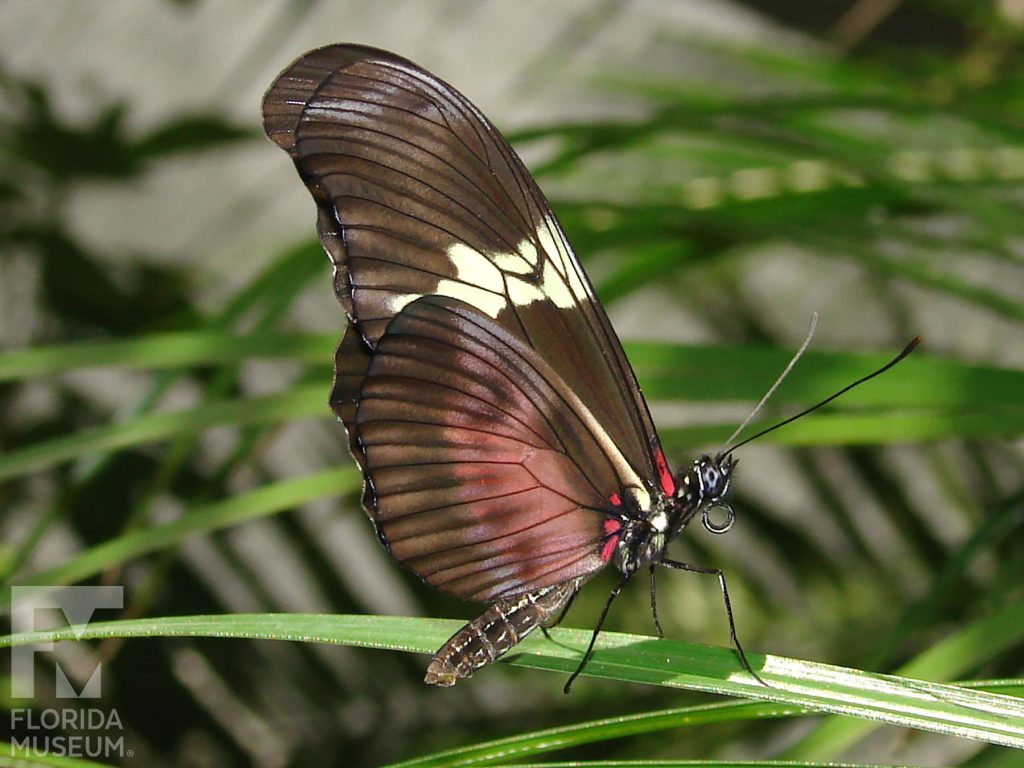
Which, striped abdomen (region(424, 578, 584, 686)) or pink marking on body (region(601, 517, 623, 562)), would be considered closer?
striped abdomen (region(424, 578, 584, 686))

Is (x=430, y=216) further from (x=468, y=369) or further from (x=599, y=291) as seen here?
(x=599, y=291)

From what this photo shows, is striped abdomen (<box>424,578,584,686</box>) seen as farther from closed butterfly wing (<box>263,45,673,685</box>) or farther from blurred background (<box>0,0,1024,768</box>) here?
blurred background (<box>0,0,1024,768</box>)

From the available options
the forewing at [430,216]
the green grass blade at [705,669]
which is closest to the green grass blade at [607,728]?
the green grass blade at [705,669]

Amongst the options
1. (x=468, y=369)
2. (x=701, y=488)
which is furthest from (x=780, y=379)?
(x=468, y=369)

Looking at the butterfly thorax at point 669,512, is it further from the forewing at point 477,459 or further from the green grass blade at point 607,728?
the green grass blade at point 607,728

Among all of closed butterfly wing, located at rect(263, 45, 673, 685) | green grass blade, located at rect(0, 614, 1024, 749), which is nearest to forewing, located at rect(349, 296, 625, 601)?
closed butterfly wing, located at rect(263, 45, 673, 685)

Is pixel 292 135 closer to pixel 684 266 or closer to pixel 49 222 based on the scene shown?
pixel 684 266
